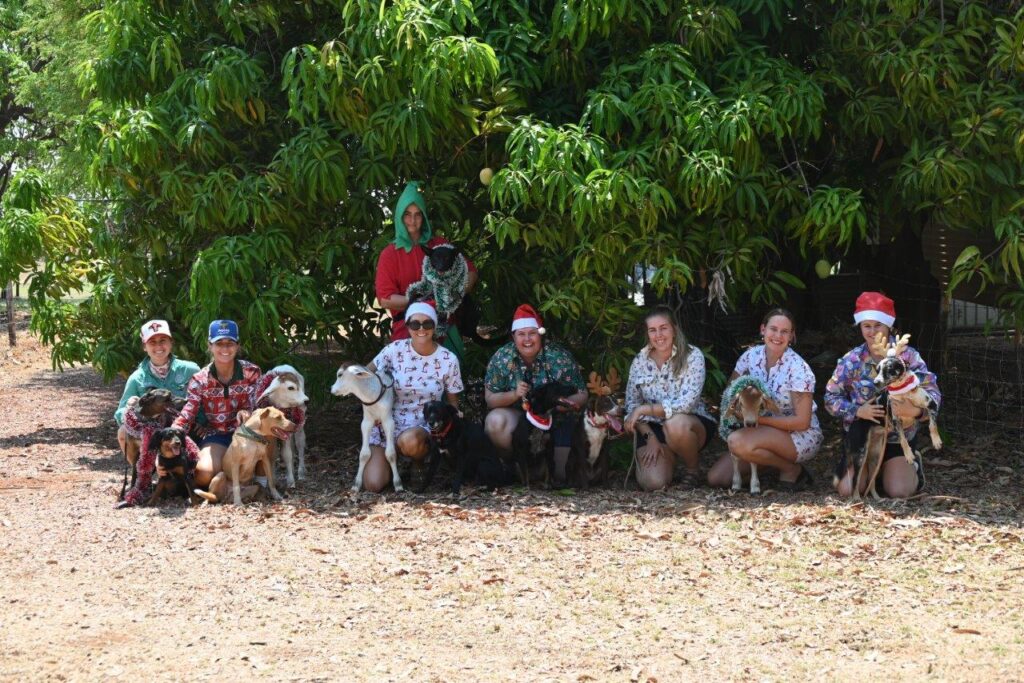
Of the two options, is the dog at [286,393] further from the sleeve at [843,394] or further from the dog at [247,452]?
the sleeve at [843,394]

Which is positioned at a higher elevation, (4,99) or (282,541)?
(4,99)

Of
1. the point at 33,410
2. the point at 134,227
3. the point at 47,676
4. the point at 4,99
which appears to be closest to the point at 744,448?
the point at 47,676

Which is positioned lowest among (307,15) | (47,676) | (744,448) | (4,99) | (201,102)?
(47,676)

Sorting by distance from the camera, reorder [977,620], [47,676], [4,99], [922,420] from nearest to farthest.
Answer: [47,676] < [977,620] < [922,420] < [4,99]

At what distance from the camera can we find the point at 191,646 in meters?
4.29

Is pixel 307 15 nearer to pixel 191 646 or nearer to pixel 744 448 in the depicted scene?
pixel 744 448

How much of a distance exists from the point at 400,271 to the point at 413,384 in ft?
2.62

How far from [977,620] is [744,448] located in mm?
2075

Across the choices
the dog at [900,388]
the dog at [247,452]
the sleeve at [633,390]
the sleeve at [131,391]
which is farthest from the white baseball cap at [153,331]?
the dog at [900,388]

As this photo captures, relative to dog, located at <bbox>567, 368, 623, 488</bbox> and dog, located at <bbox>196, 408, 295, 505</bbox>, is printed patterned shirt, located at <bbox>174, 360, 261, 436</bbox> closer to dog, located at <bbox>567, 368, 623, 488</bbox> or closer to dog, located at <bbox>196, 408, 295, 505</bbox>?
dog, located at <bbox>196, 408, 295, 505</bbox>

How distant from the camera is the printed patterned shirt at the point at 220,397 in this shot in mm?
6590

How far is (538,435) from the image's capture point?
6645 mm

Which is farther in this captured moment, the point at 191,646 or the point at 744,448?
the point at 744,448

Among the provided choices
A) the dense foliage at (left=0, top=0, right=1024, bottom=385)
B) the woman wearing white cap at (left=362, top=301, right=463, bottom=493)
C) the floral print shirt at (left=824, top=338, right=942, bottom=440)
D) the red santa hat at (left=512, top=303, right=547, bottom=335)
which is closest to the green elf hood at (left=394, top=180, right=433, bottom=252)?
the dense foliage at (left=0, top=0, right=1024, bottom=385)
